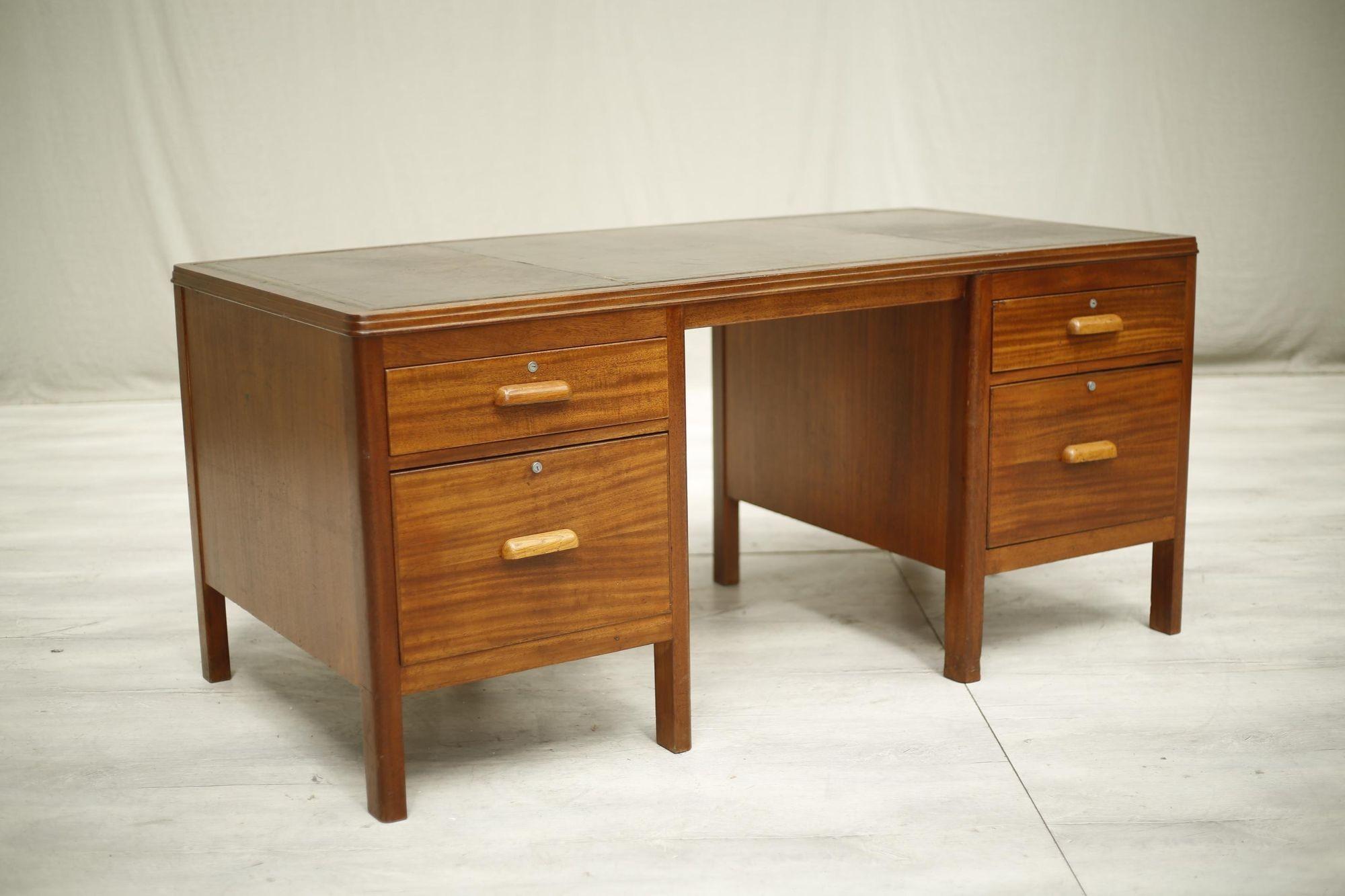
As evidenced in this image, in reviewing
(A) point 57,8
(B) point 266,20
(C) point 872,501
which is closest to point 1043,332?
(C) point 872,501

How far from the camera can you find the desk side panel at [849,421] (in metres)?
2.39

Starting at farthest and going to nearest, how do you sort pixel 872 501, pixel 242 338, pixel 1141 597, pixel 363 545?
pixel 1141 597 → pixel 872 501 → pixel 242 338 → pixel 363 545

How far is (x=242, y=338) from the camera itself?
2.08 meters

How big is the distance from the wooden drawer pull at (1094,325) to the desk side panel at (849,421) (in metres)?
0.20

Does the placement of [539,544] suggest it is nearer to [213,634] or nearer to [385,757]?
[385,757]

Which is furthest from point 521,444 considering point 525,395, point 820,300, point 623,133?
point 623,133

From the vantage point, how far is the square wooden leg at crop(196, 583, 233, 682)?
7.79ft

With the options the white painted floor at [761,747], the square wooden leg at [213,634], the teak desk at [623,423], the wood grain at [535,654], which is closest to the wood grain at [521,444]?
the teak desk at [623,423]

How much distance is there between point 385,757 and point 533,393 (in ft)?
1.64

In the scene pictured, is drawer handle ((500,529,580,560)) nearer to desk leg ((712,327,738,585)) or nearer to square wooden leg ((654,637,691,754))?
square wooden leg ((654,637,691,754))

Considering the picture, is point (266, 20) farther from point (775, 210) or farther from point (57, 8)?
point (775, 210)

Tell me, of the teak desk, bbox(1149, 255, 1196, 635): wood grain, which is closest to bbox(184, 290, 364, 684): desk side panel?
the teak desk

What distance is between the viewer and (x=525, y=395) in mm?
1876

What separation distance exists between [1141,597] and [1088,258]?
30.4 inches
